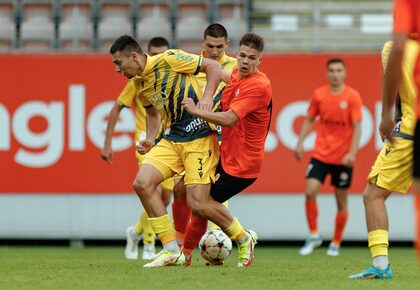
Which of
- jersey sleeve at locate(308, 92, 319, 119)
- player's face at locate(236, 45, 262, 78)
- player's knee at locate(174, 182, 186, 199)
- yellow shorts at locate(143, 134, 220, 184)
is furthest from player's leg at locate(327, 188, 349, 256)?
player's face at locate(236, 45, 262, 78)

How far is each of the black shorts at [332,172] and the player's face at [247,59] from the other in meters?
4.55

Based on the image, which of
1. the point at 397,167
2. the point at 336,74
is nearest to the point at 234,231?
the point at 397,167

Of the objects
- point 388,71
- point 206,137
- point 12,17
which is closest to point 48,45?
point 12,17

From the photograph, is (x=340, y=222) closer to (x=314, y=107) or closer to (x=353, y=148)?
(x=353, y=148)

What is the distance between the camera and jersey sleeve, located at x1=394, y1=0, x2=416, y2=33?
5.49m

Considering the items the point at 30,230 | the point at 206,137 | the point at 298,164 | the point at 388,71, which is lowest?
the point at 30,230

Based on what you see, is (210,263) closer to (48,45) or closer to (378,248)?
(378,248)

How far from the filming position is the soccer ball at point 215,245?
366 inches

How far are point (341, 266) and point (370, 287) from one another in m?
3.07

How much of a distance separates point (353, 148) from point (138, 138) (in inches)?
119

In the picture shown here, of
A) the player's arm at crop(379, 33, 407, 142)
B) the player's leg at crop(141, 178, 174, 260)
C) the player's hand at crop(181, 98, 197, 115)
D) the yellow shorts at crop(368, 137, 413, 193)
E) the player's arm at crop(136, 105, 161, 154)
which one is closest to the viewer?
the player's arm at crop(379, 33, 407, 142)

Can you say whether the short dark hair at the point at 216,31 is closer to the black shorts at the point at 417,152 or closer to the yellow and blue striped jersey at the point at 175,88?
the yellow and blue striped jersey at the point at 175,88

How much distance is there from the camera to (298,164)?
47.2 feet

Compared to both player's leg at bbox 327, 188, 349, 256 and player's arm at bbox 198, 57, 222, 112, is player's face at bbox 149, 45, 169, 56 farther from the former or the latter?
player's leg at bbox 327, 188, 349, 256
